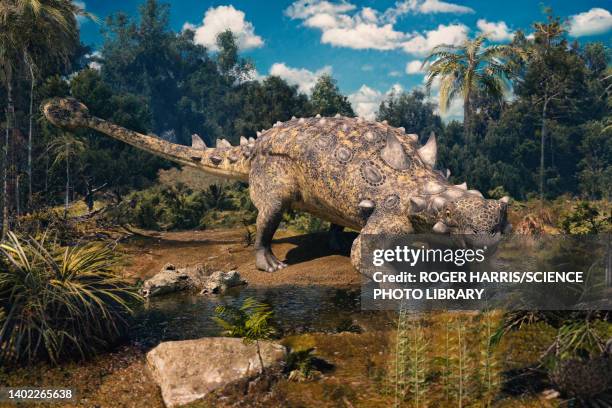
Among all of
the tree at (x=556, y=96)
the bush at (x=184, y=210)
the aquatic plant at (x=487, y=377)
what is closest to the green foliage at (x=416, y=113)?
the tree at (x=556, y=96)

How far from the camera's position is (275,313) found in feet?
25.9

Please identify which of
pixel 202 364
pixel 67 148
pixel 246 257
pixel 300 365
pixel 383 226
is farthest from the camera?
pixel 67 148

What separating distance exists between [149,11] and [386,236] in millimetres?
66443

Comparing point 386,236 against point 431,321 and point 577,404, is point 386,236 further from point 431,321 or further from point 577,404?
point 577,404

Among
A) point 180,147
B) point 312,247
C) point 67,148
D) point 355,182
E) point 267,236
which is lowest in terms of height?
point 312,247

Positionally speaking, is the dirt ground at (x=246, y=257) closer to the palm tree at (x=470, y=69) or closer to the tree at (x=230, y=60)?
the palm tree at (x=470, y=69)

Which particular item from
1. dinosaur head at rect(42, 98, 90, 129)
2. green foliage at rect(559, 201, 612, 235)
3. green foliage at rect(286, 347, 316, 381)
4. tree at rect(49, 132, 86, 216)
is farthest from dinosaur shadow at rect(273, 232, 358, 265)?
dinosaur head at rect(42, 98, 90, 129)

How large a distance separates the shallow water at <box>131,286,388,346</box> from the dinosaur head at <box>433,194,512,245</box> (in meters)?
1.74

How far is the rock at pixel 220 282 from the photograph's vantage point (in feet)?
31.1

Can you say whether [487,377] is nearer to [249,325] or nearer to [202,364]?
[249,325]

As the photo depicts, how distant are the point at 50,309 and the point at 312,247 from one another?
6926mm

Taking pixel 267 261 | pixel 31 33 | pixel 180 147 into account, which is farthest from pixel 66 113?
pixel 267 261

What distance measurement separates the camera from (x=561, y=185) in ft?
124

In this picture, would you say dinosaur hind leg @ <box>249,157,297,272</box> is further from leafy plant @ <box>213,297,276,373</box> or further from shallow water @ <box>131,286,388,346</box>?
leafy plant @ <box>213,297,276,373</box>
